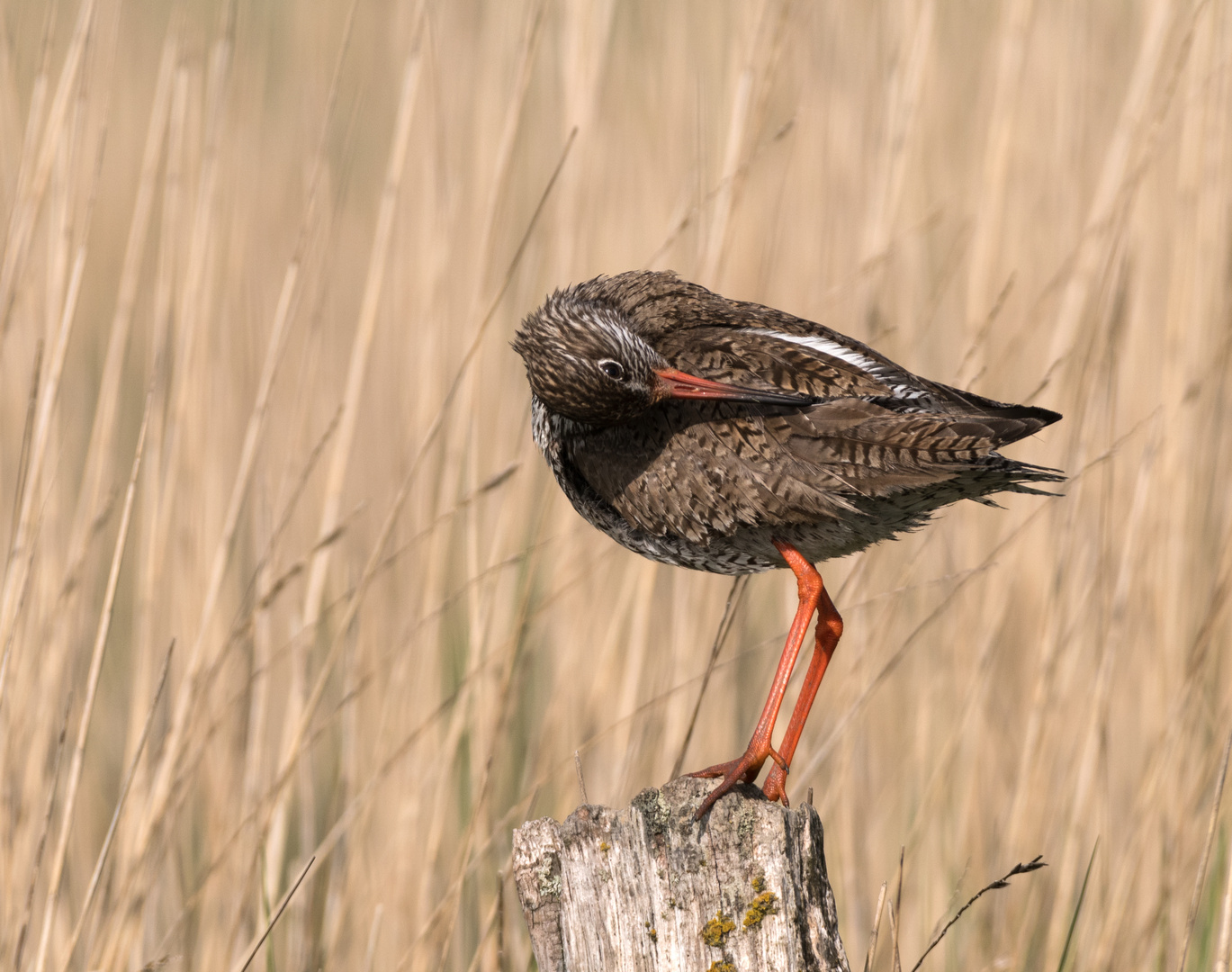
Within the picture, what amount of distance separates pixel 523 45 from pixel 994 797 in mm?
3009

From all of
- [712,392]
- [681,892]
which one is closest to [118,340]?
[712,392]

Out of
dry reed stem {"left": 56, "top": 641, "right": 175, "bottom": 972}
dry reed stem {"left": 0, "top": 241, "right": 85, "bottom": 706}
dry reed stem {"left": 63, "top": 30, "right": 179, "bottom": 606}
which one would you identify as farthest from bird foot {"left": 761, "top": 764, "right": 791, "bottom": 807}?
dry reed stem {"left": 63, "top": 30, "right": 179, "bottom": 606}

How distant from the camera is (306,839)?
4250 mm

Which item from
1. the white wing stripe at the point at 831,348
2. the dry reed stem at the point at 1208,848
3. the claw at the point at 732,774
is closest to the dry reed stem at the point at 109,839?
the claw at the point at 732,774

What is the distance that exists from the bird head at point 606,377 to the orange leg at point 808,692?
0.59 meters

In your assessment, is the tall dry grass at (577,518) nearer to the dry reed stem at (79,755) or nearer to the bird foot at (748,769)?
the dry reed stem at (79,755)

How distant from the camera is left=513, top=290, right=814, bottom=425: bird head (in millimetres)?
2734

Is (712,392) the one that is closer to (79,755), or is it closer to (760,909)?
(760,909)

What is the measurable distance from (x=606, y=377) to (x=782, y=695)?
0.79m

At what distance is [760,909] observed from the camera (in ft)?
7.32

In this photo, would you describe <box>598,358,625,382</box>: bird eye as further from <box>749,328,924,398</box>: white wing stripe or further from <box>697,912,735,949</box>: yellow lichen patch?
<box>697,912,735,949</box>: yellow lichen patch

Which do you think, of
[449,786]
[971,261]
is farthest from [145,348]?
[971,261]

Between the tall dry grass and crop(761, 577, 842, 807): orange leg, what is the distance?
0.90 feet

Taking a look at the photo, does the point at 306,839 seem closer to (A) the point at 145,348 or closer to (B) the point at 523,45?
(B) the point at 523,45
